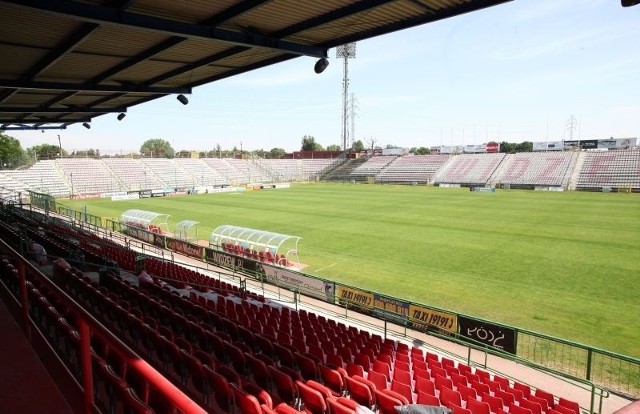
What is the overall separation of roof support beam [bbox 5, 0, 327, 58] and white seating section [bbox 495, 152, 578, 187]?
64.1m

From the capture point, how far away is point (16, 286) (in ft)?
21.1

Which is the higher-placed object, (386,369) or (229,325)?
(229,325)

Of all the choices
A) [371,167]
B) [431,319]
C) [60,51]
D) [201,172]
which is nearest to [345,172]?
[371,167]

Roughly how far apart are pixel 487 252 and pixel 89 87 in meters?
21.0

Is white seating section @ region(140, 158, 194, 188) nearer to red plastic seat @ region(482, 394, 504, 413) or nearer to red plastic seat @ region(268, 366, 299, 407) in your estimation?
red plastic seat @ region(268, 366, 299, 407)

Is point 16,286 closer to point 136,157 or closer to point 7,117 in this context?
point 7,117

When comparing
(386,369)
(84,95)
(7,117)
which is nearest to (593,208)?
(386,369)

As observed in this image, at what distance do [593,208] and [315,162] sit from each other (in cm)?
6496

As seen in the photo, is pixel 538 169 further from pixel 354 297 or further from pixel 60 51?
pixel 60 51

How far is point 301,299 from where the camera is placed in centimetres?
1633

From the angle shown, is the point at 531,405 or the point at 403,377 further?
the point at 403,377

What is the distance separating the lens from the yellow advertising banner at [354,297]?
553 inches

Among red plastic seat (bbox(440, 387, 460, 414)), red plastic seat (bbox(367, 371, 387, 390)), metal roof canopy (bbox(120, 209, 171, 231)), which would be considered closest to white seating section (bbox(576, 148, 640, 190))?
metal roof canopy (bbox(120, 209, 171, 231))

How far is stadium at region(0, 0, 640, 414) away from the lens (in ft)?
14.8
